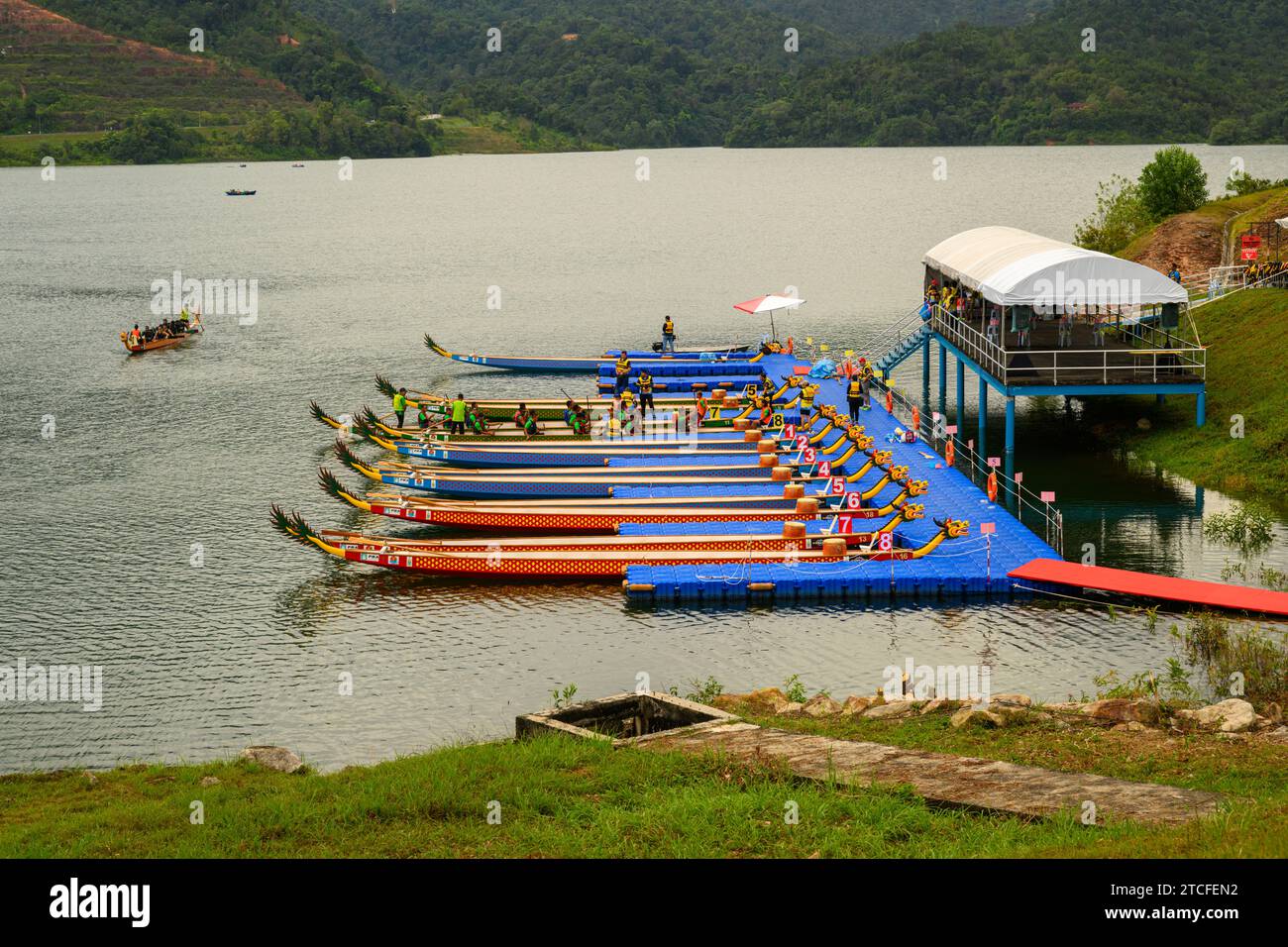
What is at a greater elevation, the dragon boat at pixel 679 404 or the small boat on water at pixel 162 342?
the small boat on water at pixel 162 342

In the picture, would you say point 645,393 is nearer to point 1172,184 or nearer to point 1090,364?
point 1090,364

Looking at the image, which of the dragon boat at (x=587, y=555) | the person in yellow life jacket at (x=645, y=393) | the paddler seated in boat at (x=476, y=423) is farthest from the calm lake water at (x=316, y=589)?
the person in yellow life jacket at (x=645, y=393)

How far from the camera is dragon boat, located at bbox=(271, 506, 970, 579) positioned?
128 feet

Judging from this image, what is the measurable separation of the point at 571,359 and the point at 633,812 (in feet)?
213

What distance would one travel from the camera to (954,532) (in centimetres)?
3966

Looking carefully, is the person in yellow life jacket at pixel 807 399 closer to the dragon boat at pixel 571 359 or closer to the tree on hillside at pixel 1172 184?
the dragon boat at pixel 571 359

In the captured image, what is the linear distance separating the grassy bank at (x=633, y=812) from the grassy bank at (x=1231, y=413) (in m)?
26.4

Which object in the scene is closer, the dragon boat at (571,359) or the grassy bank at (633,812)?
the grassy bank at (633,812)

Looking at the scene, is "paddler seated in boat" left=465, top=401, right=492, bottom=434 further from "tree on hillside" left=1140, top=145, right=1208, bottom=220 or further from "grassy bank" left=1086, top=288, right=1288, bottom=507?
"tree on hillside" left=1140, top=145, right=1208, bottom=220

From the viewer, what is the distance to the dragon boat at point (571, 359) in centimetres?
7506

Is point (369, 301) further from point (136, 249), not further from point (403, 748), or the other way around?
point (403, 748)

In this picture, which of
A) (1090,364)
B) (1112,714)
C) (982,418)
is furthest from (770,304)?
(1112,714)

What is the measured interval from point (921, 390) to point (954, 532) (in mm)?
29175

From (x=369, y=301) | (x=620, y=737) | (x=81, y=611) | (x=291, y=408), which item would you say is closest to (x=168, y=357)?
(x=291, y=408)
